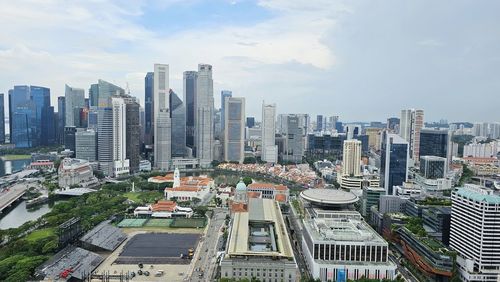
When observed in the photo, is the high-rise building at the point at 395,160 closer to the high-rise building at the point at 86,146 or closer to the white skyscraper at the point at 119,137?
the white skyscraper at the point at 119,137

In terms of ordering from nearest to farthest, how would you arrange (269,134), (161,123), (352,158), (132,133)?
(352,158)
(132,133)
(161,123)
(269,134)

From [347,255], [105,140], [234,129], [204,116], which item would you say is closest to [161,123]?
[204,116]

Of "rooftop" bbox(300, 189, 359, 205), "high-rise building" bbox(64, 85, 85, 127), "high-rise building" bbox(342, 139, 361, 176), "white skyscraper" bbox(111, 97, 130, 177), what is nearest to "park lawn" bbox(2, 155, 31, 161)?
"high-rise building" bbox(64, 85, 85, 127)

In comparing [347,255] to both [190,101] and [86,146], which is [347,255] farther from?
[190,101]

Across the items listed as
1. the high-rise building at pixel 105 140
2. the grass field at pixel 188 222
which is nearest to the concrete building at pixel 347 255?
the grass field at pixel 188 222

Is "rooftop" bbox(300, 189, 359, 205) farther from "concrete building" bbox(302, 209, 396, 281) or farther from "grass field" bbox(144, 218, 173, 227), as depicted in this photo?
"grass field" bbox(144, 218, 173, 227)

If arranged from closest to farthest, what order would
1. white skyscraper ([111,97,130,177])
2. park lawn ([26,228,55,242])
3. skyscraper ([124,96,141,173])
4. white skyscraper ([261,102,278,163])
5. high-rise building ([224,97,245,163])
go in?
park lawn ([26,228,55,242]) → white skyscraper ([111,97,130,177]) → skyscraper ([124,96,141,173]) → high-rise building ([224,97,245,163]) → white skyscraper ([261,102,278,163])
